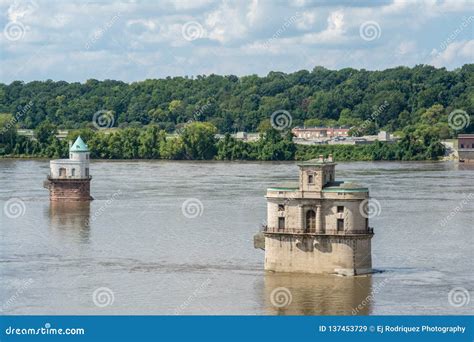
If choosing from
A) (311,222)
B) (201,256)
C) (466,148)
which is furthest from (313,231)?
(466,148)

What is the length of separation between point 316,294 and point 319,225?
3249 mm

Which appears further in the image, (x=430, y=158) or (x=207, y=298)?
(x=430, y=158)

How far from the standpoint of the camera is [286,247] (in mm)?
52250

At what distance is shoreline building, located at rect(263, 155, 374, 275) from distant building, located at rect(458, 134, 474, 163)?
103214 mm

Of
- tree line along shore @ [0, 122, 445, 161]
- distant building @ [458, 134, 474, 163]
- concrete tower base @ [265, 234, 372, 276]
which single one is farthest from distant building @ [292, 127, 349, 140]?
concrete tower base @ [265, 234, 372, 276]

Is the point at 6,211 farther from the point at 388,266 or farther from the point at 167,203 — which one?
the point at 388,266

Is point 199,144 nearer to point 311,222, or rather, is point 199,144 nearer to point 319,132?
point 319,132

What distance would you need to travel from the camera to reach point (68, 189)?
8938cm

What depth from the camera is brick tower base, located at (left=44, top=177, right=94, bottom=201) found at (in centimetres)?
8875

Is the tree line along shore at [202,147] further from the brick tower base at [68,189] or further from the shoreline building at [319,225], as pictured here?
the shoreline building at [319,225]

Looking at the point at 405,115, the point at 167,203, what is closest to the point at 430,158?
the point at 405,115

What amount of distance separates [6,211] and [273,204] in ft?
104

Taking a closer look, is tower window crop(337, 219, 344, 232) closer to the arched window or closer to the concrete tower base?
the concrete tower base

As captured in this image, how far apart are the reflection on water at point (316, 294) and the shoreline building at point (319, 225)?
0.54m
